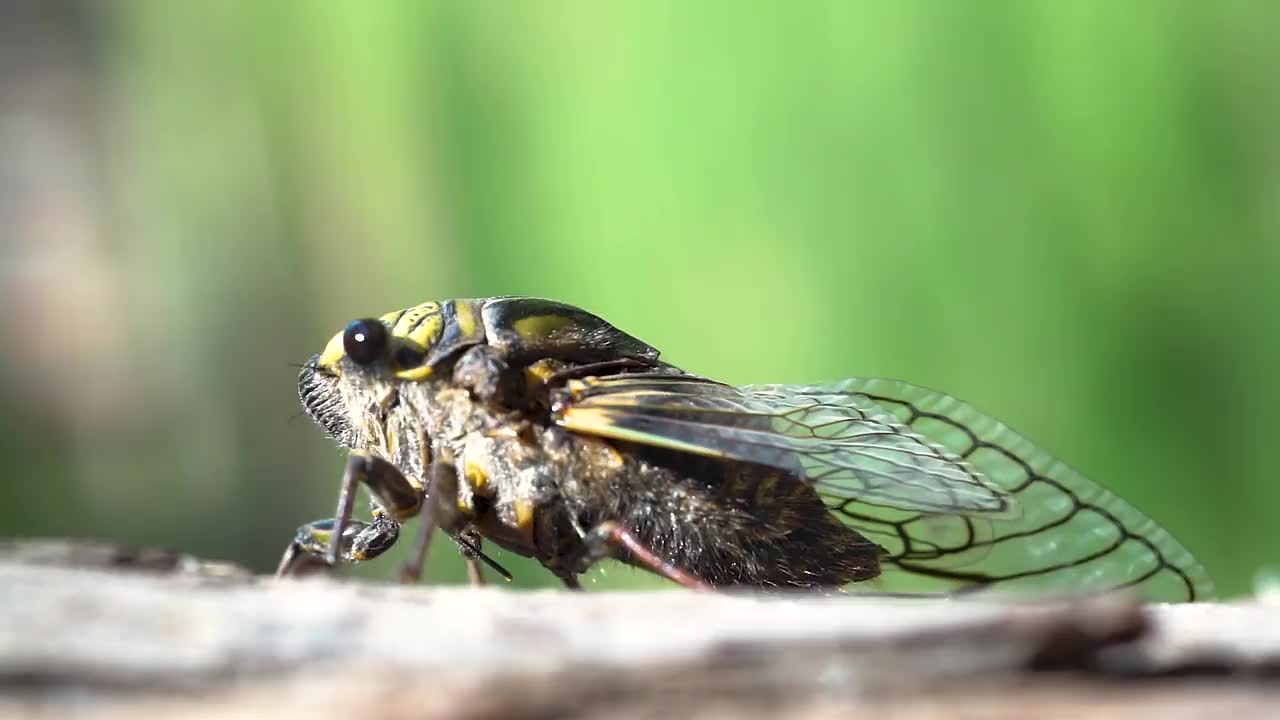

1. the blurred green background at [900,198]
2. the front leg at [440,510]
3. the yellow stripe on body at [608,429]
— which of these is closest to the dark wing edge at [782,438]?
the yellow stripe on body at [608,429]

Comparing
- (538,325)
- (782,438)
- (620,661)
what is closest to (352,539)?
(538,325)

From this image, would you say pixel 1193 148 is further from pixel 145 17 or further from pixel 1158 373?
pixel 145 17

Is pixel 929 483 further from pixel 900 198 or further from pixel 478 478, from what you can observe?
pixel 900 198

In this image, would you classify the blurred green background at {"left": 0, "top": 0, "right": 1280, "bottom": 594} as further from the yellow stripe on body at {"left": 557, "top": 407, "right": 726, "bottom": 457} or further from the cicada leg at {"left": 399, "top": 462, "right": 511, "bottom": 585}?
the yellow stripe on body at {"left": 557, "top": 407, "right": 726, "bottom": 457}

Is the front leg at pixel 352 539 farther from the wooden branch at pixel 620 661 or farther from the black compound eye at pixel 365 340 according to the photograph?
the wooden branch at pixel 620 661

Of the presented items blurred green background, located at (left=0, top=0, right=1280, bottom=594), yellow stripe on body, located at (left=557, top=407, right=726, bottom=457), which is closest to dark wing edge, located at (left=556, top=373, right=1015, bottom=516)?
yellow stripe on body, located at (left=557, top=407, right=726, bottom=457)

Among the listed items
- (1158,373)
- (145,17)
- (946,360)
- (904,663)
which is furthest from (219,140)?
(904,663)
